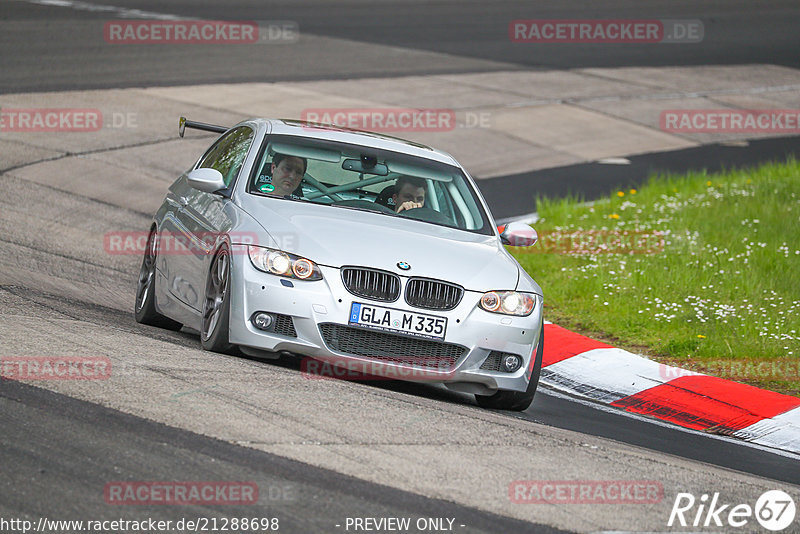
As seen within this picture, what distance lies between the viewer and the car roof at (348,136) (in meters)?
8.59

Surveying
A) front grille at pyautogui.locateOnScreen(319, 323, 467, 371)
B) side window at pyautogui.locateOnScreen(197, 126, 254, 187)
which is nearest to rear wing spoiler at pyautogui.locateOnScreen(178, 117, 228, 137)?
side window at pyautogui.locateOnScreen(197, 126, 254, 187)

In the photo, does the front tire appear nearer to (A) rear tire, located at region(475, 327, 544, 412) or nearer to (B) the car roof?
(B) the car roof

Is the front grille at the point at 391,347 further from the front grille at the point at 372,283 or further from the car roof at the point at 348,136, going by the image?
the car roof at the point at 348,136

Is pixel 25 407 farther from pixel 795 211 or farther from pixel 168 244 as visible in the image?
pixel 795 211

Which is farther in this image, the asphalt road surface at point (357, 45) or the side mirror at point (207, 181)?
the asphalt road surface at point (357, 45)

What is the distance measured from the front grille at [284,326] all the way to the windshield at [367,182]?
1.18 metres

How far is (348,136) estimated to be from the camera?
28.5 ft

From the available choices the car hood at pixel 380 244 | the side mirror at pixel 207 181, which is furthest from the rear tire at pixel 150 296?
the car hood at pixel 380 244

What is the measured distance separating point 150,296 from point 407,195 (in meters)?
1.97

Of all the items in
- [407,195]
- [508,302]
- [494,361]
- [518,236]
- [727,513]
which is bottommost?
[727,513]

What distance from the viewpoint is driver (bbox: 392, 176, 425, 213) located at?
8.42 m

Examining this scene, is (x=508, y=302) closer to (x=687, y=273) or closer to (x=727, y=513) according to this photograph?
(x=727, y=513)

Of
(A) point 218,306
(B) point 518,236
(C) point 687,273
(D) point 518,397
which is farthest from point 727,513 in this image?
(C) point 687,273

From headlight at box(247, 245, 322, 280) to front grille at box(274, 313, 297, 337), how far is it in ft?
0.79
